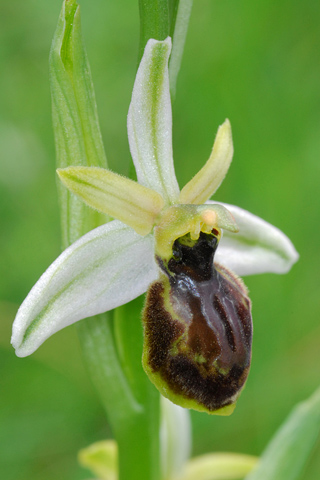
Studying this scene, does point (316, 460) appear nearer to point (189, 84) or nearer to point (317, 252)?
point (317, 252)

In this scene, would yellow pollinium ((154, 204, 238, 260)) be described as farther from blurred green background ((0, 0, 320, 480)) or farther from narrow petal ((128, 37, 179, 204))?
blurred green background ((0, 0, 320, 480))

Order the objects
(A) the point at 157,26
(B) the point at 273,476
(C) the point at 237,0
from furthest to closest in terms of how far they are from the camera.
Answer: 1. (C) the point at 237,0
2. (B) the point at 273,476
3. (A) the point at 157,26

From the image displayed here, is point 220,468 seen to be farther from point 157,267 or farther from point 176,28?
point 176,28

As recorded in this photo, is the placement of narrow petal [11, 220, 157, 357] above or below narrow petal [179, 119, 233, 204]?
below

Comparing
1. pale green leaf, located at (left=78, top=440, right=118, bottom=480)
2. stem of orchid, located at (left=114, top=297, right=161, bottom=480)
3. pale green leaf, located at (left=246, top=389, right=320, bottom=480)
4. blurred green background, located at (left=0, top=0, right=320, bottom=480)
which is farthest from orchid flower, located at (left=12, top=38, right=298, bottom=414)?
blurred green background, located at (left=0, top=0, right=320, bottom=480)

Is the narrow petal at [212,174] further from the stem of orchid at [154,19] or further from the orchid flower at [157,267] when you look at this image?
the stem of orchid at [154,19]

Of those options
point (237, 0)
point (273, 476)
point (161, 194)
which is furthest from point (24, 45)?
point (273, 476)
